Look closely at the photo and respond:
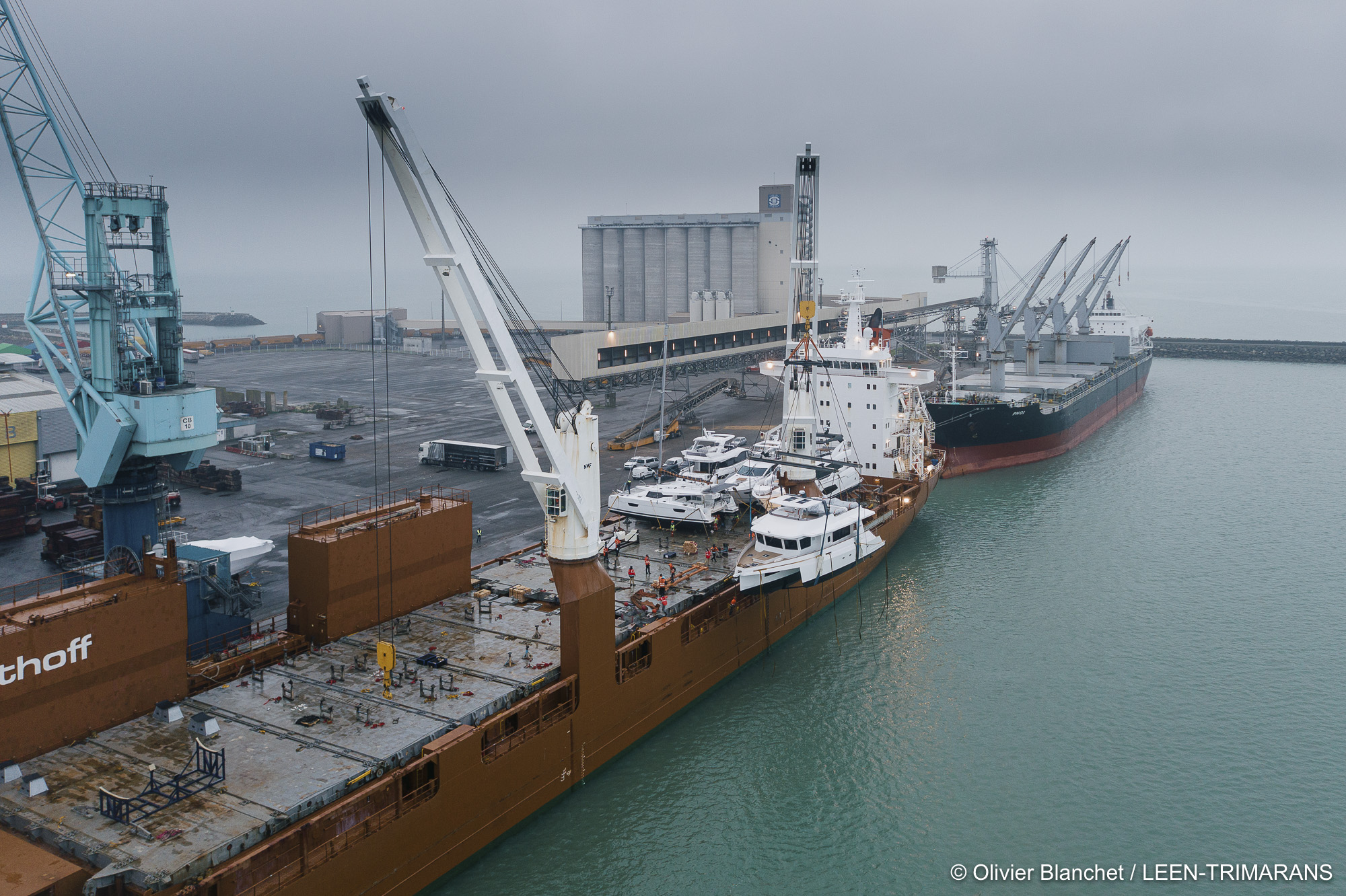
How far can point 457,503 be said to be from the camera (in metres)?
24.5

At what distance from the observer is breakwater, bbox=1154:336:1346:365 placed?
341 feet

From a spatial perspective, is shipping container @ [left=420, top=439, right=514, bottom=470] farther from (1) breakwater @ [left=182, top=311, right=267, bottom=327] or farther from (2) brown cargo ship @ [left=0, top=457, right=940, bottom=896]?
(1) breakwater @ [left=182, top=311, right=267, bottom=327]

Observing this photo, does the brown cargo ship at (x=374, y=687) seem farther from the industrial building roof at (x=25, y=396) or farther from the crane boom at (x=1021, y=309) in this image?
the crane boom at (x=1021, y=309)

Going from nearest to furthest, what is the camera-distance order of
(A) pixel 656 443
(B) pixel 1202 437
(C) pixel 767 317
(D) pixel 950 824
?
(D) pixel 950 824, (A) pixel 656 443, (B) pixel 1202 437, (C) pixel 767 317

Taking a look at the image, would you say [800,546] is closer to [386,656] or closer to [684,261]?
[386,656]

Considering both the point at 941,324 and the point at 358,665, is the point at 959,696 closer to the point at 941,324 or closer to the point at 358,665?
the point at 358,665

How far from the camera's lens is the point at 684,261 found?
3954 inches

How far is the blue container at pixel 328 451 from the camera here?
49.2 meters

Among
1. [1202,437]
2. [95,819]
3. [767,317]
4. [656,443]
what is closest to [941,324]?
[767,317]

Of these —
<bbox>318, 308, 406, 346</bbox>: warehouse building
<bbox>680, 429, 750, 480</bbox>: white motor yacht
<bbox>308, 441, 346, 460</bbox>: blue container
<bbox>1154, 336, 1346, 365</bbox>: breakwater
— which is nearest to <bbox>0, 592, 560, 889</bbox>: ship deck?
<bbox>680, 429, 750, 480</bbox>: white motor yacht

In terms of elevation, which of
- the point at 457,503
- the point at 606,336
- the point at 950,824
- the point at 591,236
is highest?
the point at 591,236

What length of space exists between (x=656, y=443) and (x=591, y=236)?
189 ft

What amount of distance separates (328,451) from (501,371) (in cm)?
3243

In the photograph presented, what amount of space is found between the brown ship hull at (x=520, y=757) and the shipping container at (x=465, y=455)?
76.4 feet
